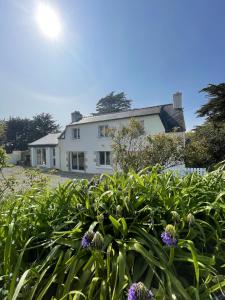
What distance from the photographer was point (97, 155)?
23.6m

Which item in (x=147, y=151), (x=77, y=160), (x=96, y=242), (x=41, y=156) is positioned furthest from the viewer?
(x=41, y=156)

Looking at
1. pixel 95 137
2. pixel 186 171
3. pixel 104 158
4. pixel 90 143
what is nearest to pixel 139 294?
pixel 186 171

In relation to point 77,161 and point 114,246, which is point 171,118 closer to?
point 77,161

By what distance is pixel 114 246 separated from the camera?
5.53 ft

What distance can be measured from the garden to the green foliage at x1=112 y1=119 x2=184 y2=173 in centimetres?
883

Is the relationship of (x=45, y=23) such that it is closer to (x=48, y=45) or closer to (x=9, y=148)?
(x=48, y=45)

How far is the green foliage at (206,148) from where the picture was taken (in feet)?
42.3

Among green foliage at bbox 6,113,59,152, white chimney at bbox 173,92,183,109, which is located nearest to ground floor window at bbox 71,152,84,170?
white chimney at bbox 173,92,183,109

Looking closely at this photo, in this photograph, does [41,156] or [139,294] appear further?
[41,156]

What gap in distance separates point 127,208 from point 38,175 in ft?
14.3

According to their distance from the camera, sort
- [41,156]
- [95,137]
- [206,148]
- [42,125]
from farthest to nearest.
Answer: [42,125]
[41,156]
[95,137]
[206,148]

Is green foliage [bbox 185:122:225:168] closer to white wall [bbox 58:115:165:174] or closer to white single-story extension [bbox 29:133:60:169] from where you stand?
white wall [bbox 58:115:165:174]

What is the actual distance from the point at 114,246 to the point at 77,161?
969 inches

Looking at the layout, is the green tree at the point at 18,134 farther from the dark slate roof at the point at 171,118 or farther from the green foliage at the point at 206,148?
the green foliage at the point at 206,148
